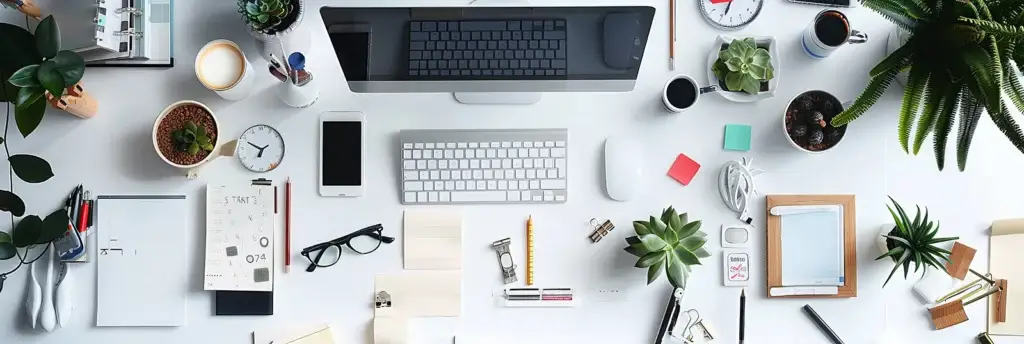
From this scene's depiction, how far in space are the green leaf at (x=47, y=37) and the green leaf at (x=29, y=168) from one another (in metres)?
0.21

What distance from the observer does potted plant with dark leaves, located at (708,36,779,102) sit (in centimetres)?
122

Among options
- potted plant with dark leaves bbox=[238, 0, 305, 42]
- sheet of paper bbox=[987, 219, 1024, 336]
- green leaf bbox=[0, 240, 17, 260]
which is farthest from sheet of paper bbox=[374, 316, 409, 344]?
sheet of paper bbox=[987, 219, 1024, 336]

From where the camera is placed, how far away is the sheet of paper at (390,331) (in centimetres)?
125

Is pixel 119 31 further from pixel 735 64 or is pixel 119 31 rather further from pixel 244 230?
pixel 735 64

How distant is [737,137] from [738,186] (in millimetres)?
104

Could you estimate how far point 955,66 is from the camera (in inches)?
39.9

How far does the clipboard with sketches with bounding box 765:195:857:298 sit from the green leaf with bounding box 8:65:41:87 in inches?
55.2

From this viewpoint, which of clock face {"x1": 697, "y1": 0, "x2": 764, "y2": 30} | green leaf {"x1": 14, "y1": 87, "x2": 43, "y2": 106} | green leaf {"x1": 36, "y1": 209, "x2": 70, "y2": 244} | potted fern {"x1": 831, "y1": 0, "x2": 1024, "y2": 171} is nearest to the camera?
potted fern {"x1": 831, "y1": 0, "x2": 1024, "y2": 171}

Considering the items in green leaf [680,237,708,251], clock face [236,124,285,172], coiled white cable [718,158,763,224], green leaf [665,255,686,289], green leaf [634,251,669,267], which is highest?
clock face [236,124,285,172]

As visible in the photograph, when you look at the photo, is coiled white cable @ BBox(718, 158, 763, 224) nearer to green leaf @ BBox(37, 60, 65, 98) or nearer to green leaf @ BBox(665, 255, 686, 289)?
green leaf @ BBox(665, 255, 686, 289)

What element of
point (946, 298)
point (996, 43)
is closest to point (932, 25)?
point (996, 43)

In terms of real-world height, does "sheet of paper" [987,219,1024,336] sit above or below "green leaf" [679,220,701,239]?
below

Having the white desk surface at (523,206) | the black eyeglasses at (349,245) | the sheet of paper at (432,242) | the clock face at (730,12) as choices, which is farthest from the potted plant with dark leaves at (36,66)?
the clock face at (730,12)

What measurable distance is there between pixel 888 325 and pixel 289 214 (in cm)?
130
